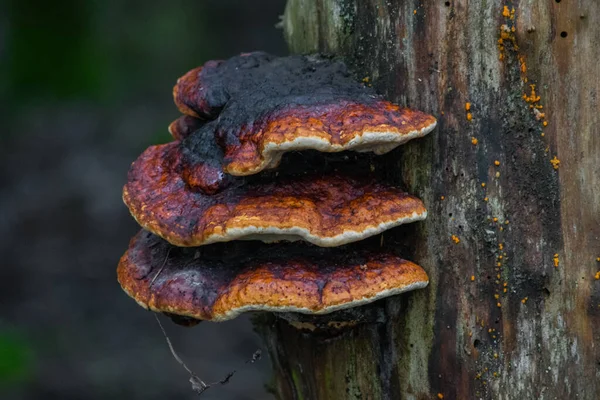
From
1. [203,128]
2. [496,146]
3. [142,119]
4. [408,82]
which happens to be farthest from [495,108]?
[142,119]

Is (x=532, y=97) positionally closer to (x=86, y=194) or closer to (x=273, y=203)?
(x=273, y=203)

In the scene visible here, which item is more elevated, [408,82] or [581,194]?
[408,82]

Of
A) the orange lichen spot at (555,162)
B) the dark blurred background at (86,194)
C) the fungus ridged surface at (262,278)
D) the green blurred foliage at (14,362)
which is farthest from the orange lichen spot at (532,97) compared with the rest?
the green blurred foliage at (14,362)

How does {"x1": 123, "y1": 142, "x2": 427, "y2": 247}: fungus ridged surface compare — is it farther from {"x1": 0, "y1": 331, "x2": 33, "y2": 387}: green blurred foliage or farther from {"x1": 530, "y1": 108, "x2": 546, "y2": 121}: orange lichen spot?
{"x1": 0, "y1": 331, "x2": 33, "y2": 387}: green blurred foliage

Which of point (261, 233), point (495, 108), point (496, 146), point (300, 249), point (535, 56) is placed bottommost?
point (300, 249)

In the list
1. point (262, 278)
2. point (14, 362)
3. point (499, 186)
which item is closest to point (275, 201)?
point (262, 278)

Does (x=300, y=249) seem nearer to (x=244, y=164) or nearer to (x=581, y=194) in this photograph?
(x=244, y=164)
